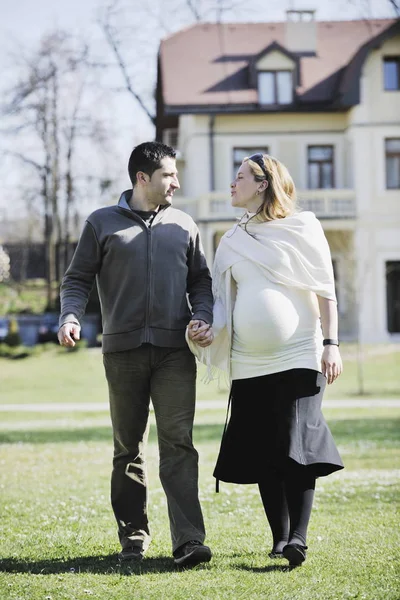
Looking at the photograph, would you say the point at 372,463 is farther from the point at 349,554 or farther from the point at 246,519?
the point at 349,554

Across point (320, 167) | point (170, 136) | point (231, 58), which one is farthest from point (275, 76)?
point (170, 136)

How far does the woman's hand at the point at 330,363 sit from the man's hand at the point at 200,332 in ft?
2.04

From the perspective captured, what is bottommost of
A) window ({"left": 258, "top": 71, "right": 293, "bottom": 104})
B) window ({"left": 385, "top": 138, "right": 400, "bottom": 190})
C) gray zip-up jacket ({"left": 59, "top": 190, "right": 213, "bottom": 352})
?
gray zip-up jacket ({"left": 59, "top": 190, "right": 213, "bottom": 352})

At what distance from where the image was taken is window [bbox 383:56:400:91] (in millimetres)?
30000

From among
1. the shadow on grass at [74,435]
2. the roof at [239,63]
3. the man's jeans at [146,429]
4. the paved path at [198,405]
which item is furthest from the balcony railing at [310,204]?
the man's jeans at [146,429]

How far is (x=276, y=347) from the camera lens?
5.16 meters

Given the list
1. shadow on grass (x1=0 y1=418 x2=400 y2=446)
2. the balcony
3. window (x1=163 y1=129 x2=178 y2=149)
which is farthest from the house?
shadow on grass (x1=0 y1=418 x2=400 y2=446)

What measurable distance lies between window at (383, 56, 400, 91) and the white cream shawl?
2599 cm

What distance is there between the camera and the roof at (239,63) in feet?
99.7

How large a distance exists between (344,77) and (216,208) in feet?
20.2

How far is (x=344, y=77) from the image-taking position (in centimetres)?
3064

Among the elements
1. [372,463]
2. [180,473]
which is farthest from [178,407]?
[372,463]

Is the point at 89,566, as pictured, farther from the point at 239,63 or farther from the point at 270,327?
the point at 239,63

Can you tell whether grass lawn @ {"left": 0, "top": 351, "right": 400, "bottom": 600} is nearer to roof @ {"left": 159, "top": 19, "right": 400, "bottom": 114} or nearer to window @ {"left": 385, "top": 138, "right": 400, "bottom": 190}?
window @ {"left": 385, "top": 138, "right": 400, "bottom": 190}
